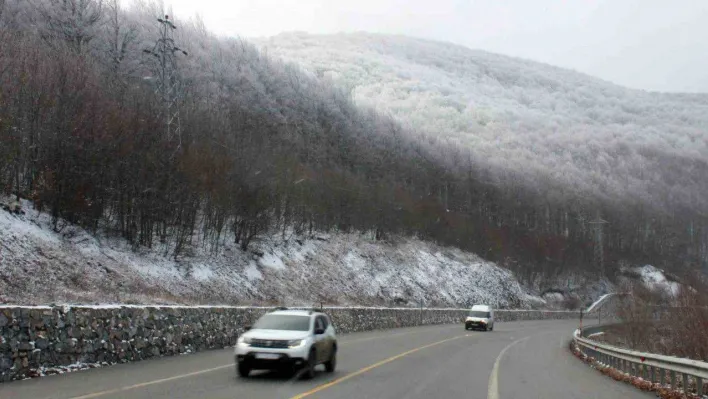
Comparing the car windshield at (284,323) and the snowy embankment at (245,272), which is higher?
the snowy embankment at (245,272)

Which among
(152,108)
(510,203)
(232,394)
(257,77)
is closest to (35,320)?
(232,394)

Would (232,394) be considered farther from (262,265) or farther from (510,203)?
(510,203)

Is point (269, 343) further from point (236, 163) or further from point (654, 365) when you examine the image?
point (236, 163)

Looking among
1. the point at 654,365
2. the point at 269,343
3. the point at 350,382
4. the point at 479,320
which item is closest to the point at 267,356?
the point at 269,343

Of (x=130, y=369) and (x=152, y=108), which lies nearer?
(x=130, y=369)

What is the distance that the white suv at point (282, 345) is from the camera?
14734mm

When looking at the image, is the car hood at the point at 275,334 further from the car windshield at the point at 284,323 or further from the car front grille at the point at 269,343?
the car windshield at the point at 284,323

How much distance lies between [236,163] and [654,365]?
115ft

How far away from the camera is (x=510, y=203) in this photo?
119 metres

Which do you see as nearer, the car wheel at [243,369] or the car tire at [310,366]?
the car wheel at [243,369]

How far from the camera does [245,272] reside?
45.2 metres

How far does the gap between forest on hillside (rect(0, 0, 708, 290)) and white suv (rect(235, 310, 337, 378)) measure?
1723 cm

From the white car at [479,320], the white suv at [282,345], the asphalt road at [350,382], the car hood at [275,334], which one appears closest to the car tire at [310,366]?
the white suv at [282,345]

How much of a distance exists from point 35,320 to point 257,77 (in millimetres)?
84331
